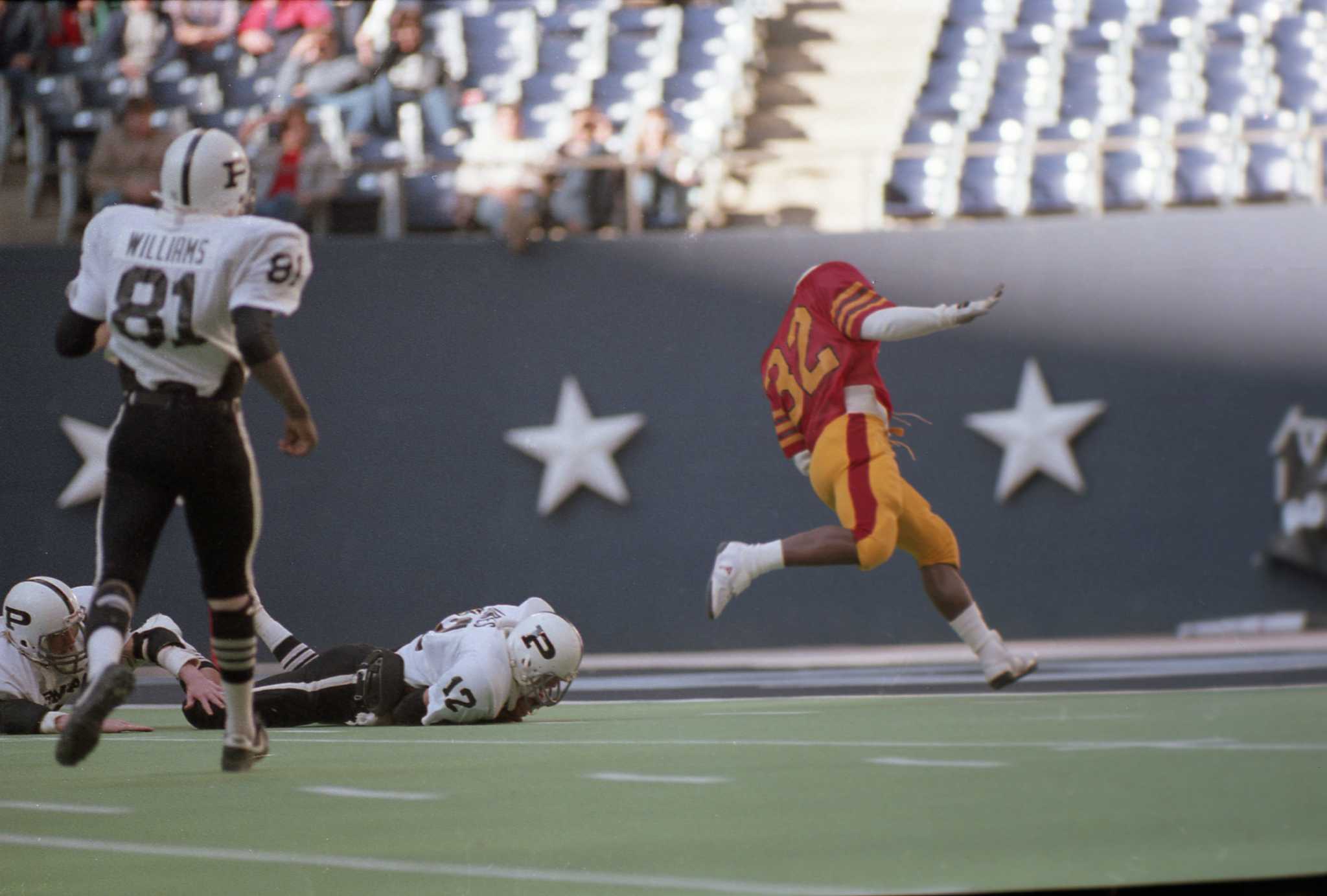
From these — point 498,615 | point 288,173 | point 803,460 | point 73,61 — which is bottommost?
point 498,615

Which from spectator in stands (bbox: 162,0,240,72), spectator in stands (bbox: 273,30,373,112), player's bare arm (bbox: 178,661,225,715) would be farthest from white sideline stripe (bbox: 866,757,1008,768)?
spectator in stands (bbox: 162,0,240,72)

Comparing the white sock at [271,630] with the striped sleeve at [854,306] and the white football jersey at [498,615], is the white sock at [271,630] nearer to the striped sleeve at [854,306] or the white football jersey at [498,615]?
the white football jersey at [498,615]

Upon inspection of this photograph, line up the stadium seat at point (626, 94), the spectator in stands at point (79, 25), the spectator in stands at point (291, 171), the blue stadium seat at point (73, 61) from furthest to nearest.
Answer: the stadium seat at point (626, 94)
the blue stadium seat at point (73, 61)
the spectator in stands at point (79, 25)
the spectator in stands at point (291, 171)

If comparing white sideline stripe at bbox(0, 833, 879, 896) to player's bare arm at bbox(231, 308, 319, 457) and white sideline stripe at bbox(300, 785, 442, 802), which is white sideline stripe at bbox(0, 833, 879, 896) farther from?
player's bare arm at bbox(231, 308, 319, 457)

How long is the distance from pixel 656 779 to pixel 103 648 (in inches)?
45.3

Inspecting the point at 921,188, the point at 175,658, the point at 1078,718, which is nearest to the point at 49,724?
the point at 175,658

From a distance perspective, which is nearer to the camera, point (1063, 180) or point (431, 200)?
point (431, 200)

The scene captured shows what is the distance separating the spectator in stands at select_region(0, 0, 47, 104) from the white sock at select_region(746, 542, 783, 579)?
3398 millimetres

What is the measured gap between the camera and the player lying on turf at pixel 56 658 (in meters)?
4.48

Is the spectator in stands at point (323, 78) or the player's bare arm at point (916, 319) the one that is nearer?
the player's bare arm at point (916, 319)

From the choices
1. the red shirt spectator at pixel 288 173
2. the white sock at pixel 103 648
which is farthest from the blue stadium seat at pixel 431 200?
the white sock at pixel 103 648

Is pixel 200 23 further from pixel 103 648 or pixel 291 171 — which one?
pixel 103 648

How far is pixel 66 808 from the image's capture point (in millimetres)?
3441

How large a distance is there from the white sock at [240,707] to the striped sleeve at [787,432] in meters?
2.06
